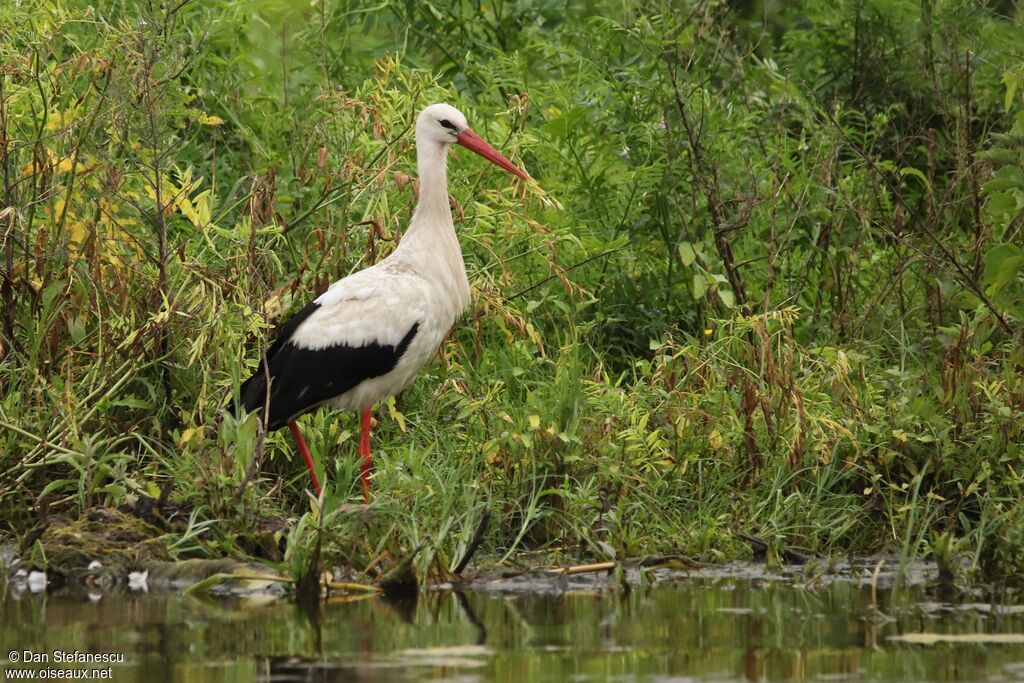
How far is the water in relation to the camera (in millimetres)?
4672

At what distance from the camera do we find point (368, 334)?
7266 millimetres

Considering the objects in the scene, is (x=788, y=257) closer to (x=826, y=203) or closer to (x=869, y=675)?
(x=826, y=203)

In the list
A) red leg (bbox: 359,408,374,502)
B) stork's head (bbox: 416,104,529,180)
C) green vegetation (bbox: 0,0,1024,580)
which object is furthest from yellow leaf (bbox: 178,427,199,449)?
stork's head (bbox: 416,104,529,180)

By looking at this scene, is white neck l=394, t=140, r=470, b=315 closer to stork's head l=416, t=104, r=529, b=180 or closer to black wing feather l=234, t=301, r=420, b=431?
stork's head l=416, t=104, r=529, b=180

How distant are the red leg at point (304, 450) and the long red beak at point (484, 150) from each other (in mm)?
1553

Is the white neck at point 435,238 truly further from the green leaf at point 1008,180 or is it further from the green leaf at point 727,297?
the green leaf at point 1008,180

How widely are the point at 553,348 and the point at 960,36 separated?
289 cm

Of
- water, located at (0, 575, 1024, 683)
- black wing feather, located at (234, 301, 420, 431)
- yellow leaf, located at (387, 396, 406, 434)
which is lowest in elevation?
water, located at (0, 575, 1024, 683)

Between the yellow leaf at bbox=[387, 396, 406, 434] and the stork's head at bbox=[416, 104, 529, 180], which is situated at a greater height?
the stork's head at bbox=[416, 104, 529, 180]

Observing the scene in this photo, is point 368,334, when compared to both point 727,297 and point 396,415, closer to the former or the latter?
point 396,415

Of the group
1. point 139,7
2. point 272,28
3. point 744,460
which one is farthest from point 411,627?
point 272,28

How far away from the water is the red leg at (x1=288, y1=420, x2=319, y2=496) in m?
1.07

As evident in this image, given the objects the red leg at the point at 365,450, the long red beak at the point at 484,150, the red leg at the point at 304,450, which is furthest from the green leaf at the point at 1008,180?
the red leg at the point at 304,450

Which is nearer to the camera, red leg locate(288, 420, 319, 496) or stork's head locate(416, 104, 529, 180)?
red leg locate(288, 420, 319, 496)
